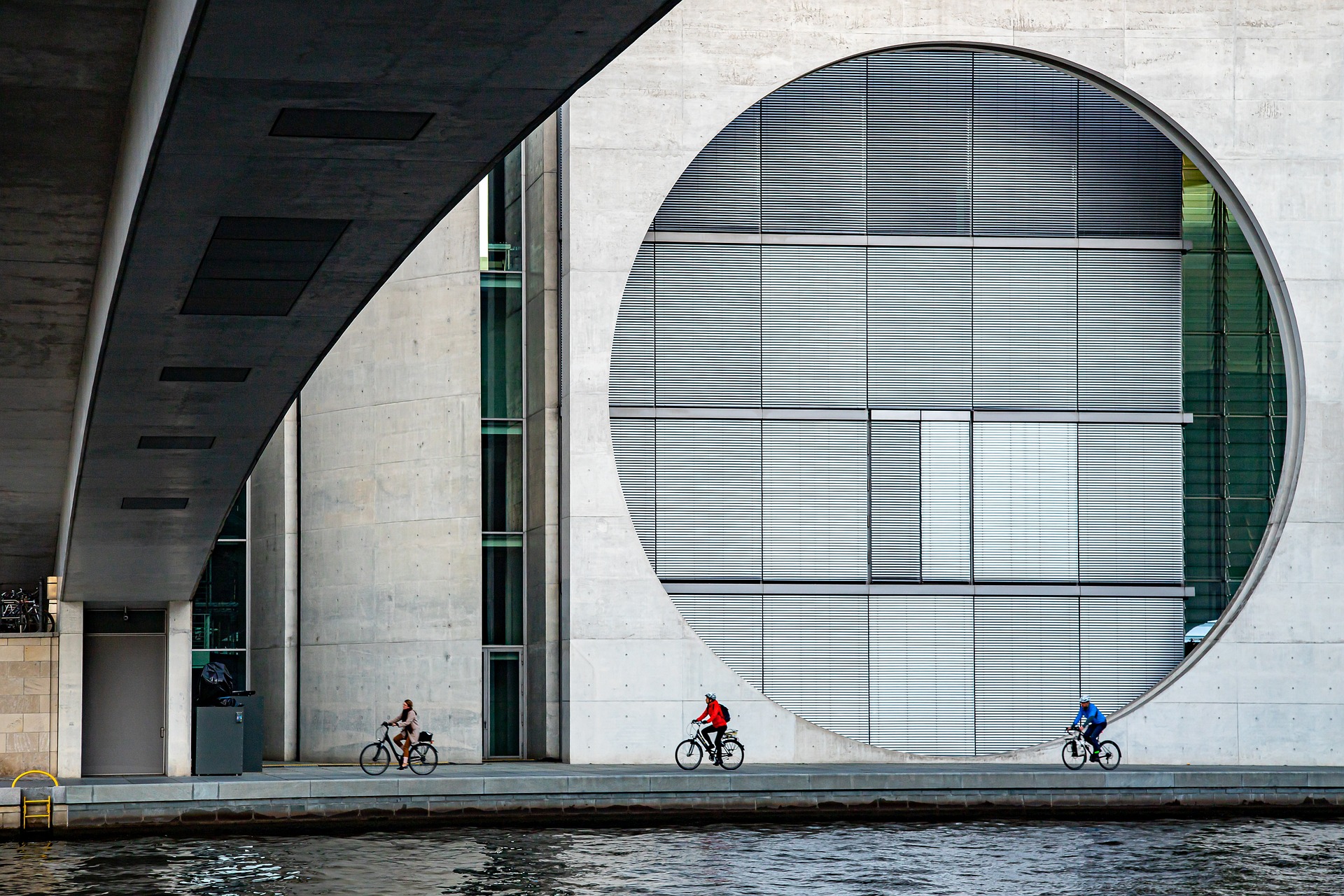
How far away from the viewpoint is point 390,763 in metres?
28.6

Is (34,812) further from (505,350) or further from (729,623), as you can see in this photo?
(505,350)

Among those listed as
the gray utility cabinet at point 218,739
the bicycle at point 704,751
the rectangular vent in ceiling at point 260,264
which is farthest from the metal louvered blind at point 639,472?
the rectangular vent in ceiling at point 260,264

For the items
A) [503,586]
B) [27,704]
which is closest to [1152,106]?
[503,586]

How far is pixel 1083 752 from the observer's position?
1134 inches

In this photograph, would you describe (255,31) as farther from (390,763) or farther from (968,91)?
(968,91)

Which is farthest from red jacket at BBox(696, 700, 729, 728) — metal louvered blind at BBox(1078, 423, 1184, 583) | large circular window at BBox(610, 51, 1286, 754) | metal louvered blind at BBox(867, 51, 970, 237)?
metal louvered blind at BBox(867, 51, 970, 237)

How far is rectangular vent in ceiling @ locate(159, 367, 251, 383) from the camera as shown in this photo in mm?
12805

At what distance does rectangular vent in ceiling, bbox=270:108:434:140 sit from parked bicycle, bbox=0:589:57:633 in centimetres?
2303

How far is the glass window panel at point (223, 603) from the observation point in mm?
32781

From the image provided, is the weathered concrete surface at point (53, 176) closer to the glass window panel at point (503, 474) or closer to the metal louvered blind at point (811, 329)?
the glass window panel at point (503, 474)

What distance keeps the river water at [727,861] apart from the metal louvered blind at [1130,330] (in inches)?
422

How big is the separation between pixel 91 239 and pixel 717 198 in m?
20.7

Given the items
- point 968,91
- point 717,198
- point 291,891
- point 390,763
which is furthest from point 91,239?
point 968,91

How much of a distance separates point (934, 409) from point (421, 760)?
11542 millimetres
